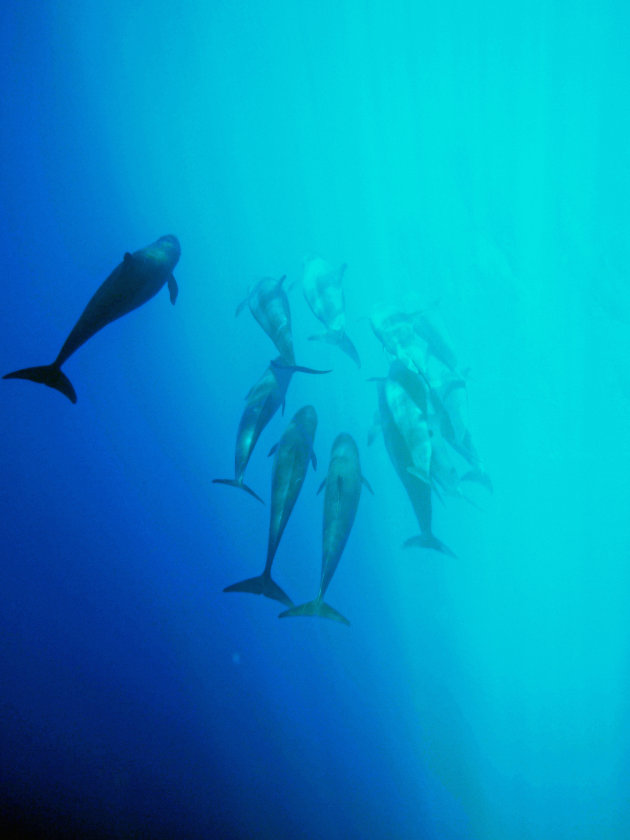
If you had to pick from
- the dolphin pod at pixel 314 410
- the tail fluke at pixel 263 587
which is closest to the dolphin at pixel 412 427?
the dolphin pod at pixel 314 410

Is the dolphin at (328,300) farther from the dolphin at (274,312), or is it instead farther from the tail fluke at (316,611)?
the tail fluke at (316,611)

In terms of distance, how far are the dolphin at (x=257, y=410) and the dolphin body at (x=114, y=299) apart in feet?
2.93

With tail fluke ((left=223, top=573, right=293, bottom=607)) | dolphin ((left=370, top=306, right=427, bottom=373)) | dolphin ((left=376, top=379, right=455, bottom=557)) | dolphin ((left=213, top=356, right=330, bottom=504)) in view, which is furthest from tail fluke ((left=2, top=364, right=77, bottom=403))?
dolphin ((left=370, top=306, right=427, bottom=373))

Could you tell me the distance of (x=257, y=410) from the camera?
3.39 m

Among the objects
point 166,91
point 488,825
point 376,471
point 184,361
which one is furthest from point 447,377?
point 488,825

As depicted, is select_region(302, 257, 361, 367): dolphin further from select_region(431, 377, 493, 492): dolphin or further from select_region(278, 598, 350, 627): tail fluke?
select_region(278, 598, 350, 627): tail fluke

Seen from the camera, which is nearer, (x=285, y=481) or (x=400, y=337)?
(x=285, y=481)

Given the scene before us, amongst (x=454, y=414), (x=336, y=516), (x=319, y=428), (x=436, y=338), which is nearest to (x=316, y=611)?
(x=336, y=516)

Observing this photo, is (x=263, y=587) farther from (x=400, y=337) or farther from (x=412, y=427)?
(x=400, y=337)

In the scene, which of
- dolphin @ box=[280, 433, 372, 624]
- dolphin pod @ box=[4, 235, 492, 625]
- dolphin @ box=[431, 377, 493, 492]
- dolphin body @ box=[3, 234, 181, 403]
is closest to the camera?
dolphin body @ box=[3, 234, 181, 403]

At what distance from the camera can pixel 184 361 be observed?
7.96 meters

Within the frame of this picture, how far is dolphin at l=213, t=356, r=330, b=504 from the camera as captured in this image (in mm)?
3311

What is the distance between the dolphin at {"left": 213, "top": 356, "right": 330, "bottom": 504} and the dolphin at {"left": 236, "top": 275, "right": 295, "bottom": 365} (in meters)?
0.16

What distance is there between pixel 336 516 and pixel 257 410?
905mm
